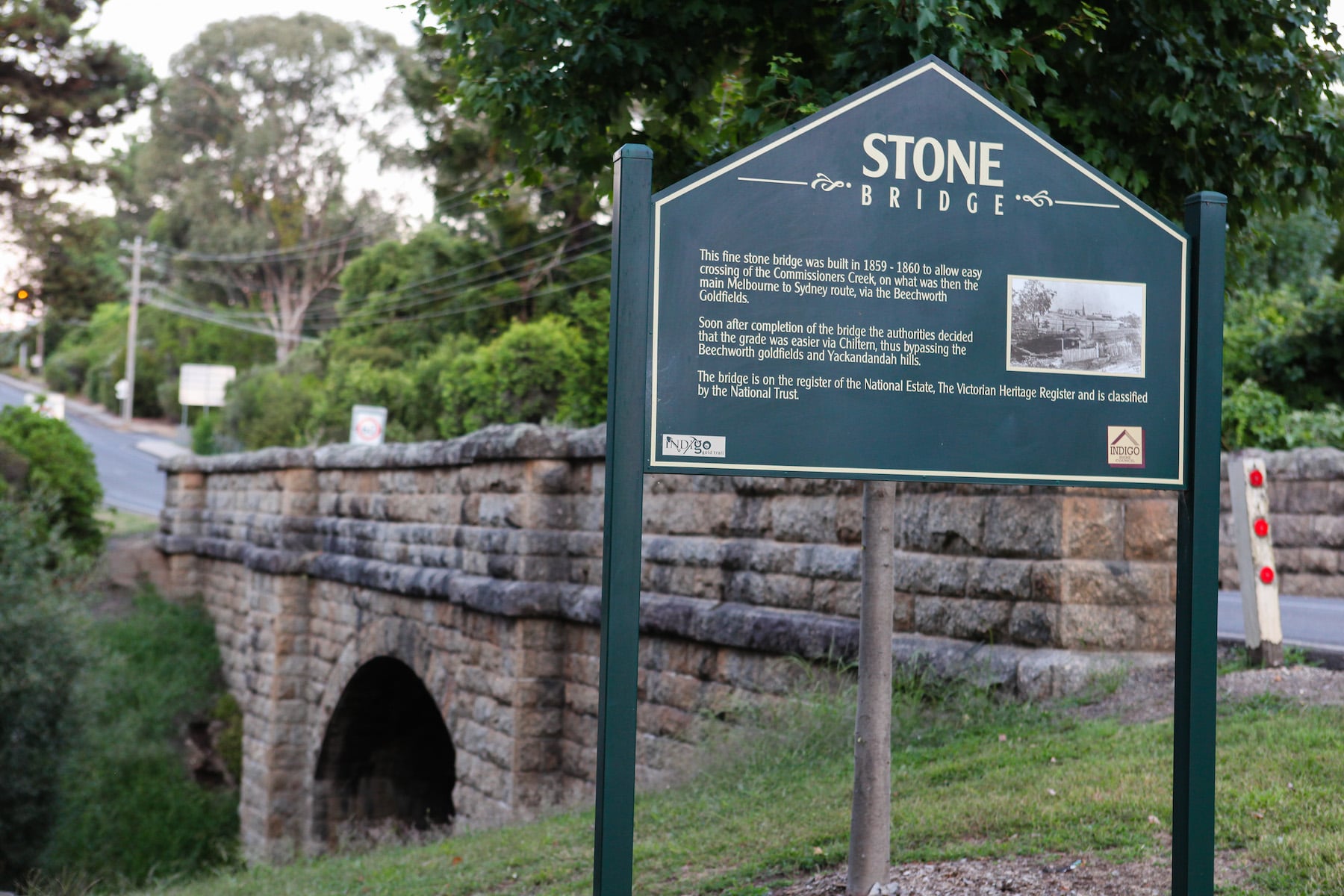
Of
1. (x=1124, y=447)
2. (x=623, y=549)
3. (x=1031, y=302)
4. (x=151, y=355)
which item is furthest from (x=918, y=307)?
(x=151, y=355)

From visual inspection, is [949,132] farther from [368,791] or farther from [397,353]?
[397,353]

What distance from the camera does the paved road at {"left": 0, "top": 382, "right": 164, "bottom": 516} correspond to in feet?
112

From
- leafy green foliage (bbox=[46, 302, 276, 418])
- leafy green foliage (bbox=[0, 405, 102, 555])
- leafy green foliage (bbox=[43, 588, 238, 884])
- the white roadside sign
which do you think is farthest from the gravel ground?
leafy green foliage (bbox=[46, 302, 276, 418])

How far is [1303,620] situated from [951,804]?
4.66 meters

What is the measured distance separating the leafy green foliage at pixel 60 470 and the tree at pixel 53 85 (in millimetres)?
4525

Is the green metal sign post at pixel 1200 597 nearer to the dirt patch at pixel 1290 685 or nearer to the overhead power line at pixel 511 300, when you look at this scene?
the dirt patch at pixel 1290 685

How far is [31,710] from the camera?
13945 mm

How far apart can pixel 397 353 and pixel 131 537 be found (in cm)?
1065

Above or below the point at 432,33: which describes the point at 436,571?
below

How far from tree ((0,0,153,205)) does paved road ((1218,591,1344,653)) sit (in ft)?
66.0

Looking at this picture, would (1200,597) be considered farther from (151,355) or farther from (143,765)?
(151,355)

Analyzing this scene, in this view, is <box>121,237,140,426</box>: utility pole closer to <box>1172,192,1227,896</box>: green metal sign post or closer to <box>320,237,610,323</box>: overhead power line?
<box>320,237,610,323</box>: overhead power line

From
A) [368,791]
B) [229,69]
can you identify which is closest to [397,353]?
[229,69]

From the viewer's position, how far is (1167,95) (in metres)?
4.98
